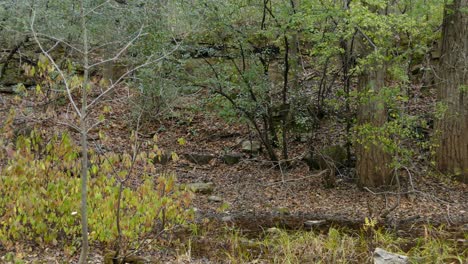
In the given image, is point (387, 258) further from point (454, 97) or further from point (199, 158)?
point (199, 158)

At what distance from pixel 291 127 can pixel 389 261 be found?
314 inches

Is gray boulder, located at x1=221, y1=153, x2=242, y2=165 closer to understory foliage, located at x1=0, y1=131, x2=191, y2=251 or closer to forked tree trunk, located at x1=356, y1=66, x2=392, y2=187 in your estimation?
forked tree trunk, located at x1=356, y1=66, x2=392, y2=187

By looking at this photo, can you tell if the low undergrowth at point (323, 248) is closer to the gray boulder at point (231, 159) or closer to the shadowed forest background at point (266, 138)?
the shadowed forest background at point (266, 138)

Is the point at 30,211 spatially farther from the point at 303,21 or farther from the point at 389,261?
the point at 303,21

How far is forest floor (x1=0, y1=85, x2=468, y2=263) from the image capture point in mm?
8781

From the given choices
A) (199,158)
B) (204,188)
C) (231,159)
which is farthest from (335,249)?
(199,158)

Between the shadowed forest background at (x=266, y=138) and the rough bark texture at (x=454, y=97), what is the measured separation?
3cm

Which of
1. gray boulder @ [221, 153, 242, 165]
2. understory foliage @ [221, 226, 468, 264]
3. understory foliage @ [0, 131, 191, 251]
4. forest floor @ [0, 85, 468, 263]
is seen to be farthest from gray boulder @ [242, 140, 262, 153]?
understory foliage @ [0, 131, 191, 251]

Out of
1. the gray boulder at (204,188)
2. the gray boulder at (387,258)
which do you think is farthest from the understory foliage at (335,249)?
the gray boulder at (204,188)

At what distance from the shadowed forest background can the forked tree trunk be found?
1.1 inches

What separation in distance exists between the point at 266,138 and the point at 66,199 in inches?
294

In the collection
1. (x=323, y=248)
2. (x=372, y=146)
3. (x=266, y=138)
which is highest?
(x=372, y=146)

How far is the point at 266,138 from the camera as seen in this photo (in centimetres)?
1245

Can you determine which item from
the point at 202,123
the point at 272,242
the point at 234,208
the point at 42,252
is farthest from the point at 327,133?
the point at 42,252
